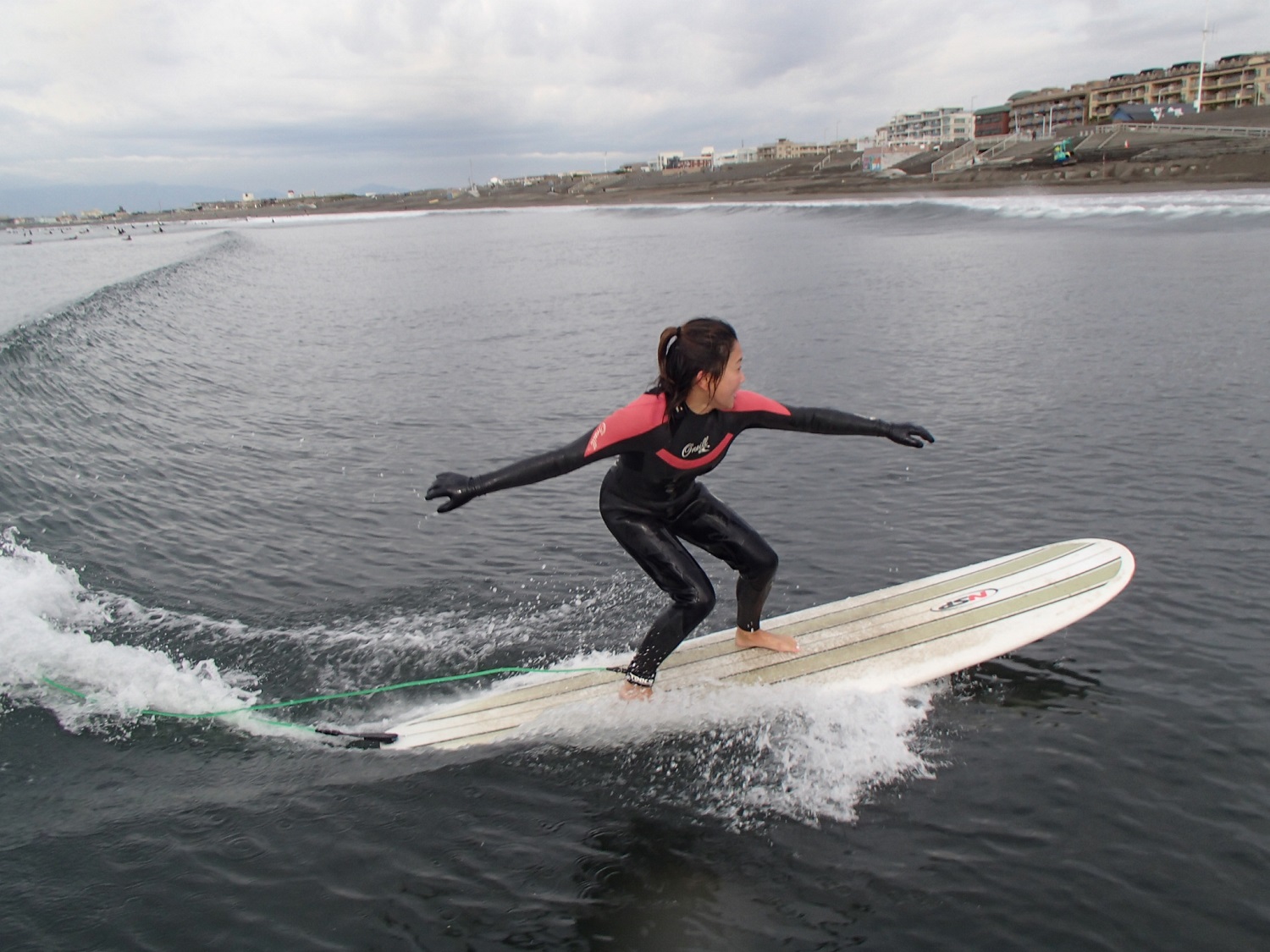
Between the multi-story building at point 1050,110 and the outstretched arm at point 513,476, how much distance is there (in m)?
146

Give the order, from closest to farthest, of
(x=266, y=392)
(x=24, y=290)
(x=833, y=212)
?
(x=266, y=392) → (x=24, y=290) → (x=833, y=212)

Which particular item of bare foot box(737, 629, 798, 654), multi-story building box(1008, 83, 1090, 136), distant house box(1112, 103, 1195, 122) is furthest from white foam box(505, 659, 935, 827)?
multi-story building box(1008, 83, 1090, 136)

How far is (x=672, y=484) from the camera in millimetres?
5703

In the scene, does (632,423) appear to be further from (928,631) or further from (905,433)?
(928,631)

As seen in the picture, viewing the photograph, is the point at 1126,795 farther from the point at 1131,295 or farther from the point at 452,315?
the point at 452,315

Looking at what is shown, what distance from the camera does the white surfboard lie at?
634cm

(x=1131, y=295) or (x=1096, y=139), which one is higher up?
(x=1096, y=139)

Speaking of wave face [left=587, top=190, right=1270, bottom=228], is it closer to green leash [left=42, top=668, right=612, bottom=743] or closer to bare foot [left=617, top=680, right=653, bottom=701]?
bare foot [left=617, top=680, right=653, bottom=701]

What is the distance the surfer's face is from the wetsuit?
14 centimetres

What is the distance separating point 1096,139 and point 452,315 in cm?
8349

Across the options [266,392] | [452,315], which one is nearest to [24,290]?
[452,315]

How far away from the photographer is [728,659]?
6566 mm

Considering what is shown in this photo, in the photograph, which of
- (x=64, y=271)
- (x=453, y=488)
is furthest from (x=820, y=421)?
(x=64, y=271)

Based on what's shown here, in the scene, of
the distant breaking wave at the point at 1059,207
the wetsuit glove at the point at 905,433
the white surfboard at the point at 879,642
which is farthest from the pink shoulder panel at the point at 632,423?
the distant breaking wave at the point at 1059,207
